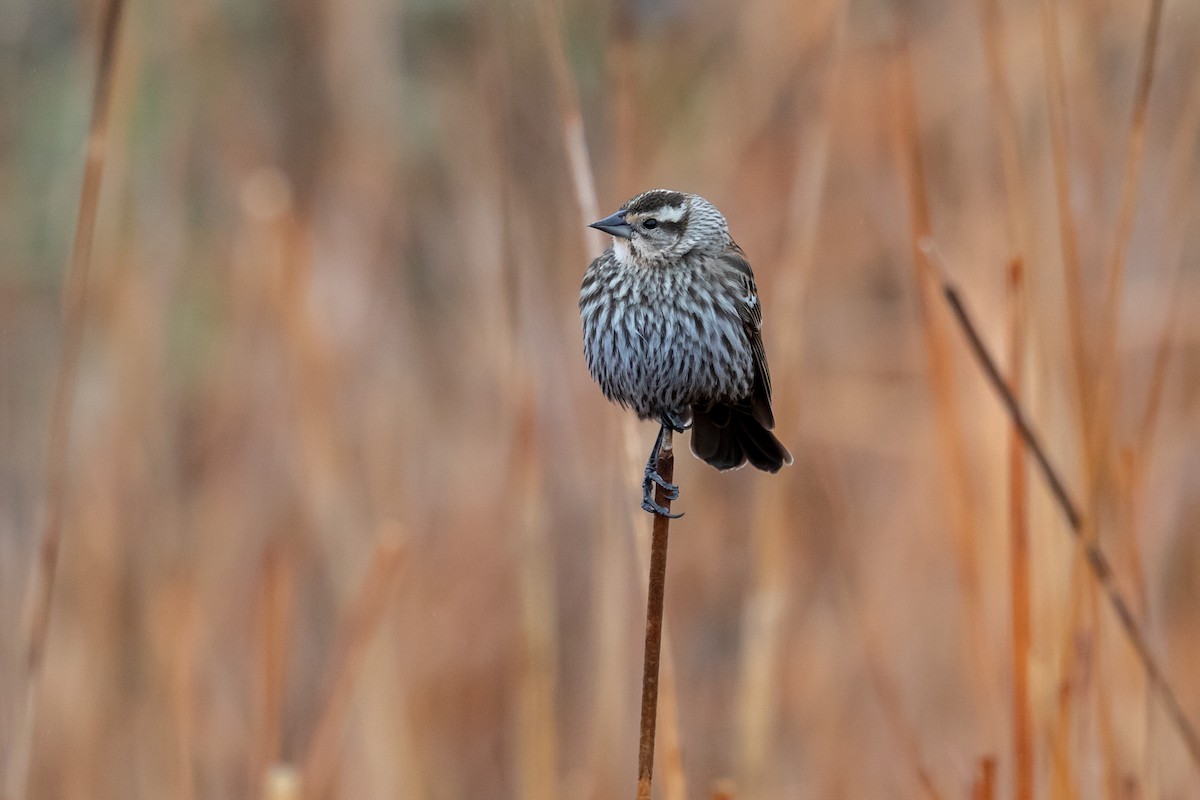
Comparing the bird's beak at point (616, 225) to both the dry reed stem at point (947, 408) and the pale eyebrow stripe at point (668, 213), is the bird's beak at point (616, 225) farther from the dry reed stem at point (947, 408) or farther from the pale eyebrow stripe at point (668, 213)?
the dry reed stem at point (947, 408)

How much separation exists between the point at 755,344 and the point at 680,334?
0.13 m

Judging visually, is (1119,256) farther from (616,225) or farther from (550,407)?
(550,407)

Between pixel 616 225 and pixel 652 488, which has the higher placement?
pixel 616 225

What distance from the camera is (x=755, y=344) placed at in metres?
2.06

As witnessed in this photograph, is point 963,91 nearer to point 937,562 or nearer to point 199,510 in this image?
point 937,562

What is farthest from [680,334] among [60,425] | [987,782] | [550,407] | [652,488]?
[550,407]

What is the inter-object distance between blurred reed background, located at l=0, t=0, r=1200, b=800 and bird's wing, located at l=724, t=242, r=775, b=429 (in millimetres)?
82

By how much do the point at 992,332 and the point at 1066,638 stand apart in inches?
49.8

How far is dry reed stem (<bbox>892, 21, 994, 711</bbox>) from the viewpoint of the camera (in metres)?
2.08

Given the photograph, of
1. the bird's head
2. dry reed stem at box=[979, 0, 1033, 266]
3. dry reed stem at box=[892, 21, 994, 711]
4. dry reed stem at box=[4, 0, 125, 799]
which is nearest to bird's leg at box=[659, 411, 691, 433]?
the bird's head

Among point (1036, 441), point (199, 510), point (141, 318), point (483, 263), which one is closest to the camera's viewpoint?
point (1036, 441)

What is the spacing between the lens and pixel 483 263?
3207 mm

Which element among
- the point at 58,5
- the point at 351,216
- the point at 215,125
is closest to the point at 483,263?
the point at 351,216

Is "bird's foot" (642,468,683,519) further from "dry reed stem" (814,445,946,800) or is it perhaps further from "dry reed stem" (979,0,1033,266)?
"dry reed stem" (979,0,1033,266)
